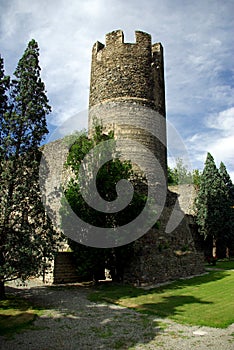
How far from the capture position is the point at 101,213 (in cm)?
1270

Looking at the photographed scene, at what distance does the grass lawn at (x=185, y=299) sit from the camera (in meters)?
7.63

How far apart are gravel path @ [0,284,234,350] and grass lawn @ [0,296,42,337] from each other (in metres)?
0.25

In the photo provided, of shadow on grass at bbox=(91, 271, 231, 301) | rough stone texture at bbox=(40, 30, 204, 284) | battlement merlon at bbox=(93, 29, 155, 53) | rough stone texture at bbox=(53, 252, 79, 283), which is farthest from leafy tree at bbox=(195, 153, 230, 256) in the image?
rough stone texture at bbox=(53, 252, 79, 283)

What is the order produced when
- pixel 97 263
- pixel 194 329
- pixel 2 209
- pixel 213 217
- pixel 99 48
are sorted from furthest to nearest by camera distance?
pixel 213 217 < pixel 99 48 < pixel 97 263 < pixel 2 209 < pixel 194 329

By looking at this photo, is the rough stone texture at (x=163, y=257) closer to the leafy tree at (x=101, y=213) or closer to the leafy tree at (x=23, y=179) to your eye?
the leafy tree at (x=101, y=213)

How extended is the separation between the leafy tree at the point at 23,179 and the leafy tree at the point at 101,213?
2.70 meters

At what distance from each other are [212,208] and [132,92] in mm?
12639

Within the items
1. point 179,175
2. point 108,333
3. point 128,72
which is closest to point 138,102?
point 128,72

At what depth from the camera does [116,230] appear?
12.6 meters

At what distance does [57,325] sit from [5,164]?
4836 millimetres

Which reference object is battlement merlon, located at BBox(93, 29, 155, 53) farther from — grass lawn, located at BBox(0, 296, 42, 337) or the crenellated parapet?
grass lawn, located at BBox(0, 296, 42, 337)

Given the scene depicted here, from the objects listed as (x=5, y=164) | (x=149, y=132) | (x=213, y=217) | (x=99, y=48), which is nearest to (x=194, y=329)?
(x=5, y=164)

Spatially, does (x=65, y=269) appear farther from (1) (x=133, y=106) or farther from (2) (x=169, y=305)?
(1) (x=133, y=106)

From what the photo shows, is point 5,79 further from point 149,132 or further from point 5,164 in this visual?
point 149,132
